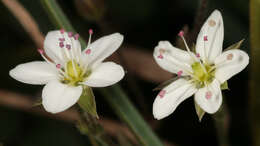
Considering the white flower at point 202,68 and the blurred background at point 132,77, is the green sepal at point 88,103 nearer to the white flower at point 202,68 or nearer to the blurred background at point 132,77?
the white flower at point 202,68

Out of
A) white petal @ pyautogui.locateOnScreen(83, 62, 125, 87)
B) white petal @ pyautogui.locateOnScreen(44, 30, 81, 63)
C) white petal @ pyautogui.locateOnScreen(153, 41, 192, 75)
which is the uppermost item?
white petal @ pyautogui.locateOnScreen(44, 30, 81, 63)

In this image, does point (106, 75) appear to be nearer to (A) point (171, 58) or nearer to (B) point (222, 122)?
(A) point (171, 58)

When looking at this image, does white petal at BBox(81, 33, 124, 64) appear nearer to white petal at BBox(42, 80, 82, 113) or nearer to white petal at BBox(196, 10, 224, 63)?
white petal at BBox(42, 80, 82, 113)

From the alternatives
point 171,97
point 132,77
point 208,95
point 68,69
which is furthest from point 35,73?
point 132,77

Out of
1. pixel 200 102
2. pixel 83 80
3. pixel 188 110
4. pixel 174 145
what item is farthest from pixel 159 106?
pixel 188 110

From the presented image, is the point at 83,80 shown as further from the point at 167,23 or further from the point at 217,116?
the point at 167,23

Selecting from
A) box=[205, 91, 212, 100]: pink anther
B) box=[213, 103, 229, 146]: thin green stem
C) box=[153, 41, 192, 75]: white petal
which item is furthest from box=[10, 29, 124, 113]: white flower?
box=[213, 103, 229, 146]: thin green stem
